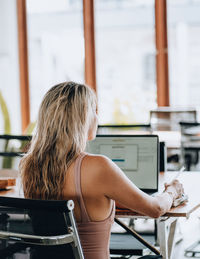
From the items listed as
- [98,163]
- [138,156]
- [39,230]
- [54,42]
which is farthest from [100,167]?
[54,42]

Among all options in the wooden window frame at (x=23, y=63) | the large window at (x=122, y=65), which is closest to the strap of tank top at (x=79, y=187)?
the large window at (x=122, y=65)

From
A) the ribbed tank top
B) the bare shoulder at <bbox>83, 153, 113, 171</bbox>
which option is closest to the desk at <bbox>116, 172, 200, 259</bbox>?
the ribbed tank top

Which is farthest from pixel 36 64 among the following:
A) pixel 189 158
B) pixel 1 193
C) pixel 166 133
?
pixel 1 193

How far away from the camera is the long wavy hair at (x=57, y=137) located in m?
1.90

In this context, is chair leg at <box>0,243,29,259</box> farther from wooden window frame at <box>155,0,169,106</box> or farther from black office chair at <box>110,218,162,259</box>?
wooden window frame at <box>155,0,169,106</box>

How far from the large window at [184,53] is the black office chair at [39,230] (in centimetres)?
536

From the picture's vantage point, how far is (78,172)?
6.19 ft

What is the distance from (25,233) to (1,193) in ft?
3.73

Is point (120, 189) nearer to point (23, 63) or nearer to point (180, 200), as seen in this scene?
point (180, 200)

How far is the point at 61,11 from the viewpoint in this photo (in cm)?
726

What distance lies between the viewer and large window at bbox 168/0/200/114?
6816 millimetres

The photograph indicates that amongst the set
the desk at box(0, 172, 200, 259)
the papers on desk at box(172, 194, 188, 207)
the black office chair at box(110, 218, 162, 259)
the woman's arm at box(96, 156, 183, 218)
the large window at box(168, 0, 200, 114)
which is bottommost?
the black office chair at box(110, 218, 162, 259)

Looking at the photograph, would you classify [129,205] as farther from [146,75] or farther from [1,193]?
[146,75]

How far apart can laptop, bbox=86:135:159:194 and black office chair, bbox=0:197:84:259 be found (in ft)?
3.32
